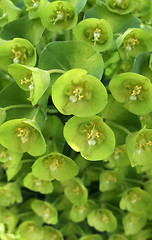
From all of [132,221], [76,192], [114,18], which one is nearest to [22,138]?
[76,192]

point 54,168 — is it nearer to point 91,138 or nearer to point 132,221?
point 91,138

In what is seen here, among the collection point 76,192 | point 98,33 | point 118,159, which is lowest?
point 76,192

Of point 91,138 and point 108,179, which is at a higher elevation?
point 91,138

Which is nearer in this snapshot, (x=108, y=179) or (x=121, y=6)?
(x=121, y=6)

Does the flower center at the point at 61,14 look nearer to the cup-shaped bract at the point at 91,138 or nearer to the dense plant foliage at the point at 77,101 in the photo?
the dense plant foliage at the point at 77,101

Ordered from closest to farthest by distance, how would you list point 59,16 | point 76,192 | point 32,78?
point 32,78 < point 59,16 < point 76,192

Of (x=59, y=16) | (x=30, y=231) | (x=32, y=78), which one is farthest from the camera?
(x=30, y=231)

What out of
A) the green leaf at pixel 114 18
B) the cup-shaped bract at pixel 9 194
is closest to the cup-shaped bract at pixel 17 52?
the green leaf at pixel 114 18

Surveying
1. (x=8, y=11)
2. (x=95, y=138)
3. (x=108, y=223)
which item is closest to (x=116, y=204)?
(x=108, y=223)
